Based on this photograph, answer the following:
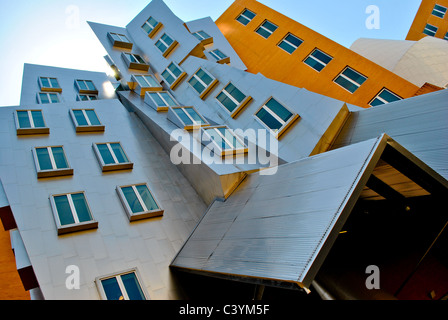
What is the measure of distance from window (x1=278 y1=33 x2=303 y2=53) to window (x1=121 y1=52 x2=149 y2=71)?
37.3ft

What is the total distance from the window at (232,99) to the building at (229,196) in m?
0.09

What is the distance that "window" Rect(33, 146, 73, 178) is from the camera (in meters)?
14.8

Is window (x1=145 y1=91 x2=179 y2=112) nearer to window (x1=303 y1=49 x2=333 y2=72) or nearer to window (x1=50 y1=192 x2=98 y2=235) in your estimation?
window (x1=50 y1=192 x2=98 y2=235)

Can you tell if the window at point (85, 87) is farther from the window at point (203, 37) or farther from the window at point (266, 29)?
the window at point (266, 29)

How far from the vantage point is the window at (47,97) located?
27.1m

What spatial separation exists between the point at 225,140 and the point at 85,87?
19308 millimetres

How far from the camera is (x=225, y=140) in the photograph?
57.7ft

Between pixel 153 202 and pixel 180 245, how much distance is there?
8.76 feet

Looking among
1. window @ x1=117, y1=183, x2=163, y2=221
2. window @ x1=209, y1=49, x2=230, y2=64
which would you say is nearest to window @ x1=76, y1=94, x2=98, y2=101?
window @ x1=209, y1=49, x2=230, y2=64

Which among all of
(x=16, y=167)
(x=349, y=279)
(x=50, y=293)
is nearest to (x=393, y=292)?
(x=349, y=279)

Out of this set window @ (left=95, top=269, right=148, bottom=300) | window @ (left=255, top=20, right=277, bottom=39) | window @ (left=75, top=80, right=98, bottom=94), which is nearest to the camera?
window @ (left=95, top=269, right=148, bottom=300)

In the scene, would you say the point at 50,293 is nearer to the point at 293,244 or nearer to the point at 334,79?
the point at 293,244

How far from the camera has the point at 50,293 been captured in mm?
10625

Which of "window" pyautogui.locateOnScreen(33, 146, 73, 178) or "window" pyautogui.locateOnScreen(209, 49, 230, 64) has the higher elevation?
"window" pyautogui.locateOnScreen(209, 49, 230, 64)
